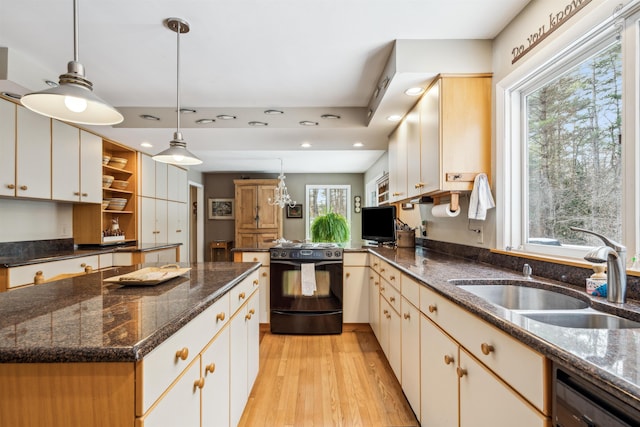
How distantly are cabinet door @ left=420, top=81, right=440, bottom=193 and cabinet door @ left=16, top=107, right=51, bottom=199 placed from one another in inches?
132

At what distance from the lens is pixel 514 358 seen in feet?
2.87

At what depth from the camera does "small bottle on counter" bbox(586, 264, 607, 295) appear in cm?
119

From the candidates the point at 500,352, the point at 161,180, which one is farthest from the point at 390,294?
the point at 161,180

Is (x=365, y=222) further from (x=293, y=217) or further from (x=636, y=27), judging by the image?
(x=293, y=217)

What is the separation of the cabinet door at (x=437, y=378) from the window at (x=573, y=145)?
30.2 inches

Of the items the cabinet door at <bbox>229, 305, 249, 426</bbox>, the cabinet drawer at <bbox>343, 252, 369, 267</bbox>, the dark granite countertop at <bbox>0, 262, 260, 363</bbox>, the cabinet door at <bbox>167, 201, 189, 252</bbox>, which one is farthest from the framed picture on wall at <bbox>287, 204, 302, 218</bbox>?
the dark granite countertop at <bbox>0, 262, 260, 363</bbox>

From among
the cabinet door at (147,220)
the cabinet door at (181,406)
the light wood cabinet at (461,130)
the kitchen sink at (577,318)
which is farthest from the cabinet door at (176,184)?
the kitchen sink at (577,318)

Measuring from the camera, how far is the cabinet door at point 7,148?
2.46m

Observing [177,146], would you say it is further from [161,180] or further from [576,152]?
[161,180]

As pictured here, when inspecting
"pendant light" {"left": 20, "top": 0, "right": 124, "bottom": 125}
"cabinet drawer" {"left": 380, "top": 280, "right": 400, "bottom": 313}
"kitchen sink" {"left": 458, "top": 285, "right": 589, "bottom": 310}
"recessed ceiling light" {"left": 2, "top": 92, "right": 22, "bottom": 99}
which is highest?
"recessed ceiling light" {"left": 2, "top": 92, "right": 22, "bottom": 99}

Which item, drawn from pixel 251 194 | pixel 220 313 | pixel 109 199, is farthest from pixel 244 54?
pixel 251 194

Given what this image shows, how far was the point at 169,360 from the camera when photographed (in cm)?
87

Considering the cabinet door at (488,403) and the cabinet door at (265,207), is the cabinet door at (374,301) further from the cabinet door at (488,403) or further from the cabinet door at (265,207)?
the cabinet door at (265,207)

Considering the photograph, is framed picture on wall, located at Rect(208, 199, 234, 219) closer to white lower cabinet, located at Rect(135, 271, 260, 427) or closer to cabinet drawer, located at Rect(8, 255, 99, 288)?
cabinet drawer, located at Rect(8, 255, 99, 288)
